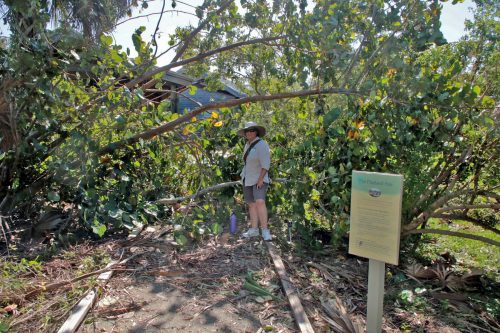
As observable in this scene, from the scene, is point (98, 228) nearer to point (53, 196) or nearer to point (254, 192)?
point (53, 196)

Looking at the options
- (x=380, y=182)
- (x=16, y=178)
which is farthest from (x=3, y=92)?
(x=380, y=182)

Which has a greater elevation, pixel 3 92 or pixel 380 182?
pixel 3 92

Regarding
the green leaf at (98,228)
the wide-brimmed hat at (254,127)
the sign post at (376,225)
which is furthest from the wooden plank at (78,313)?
the wide-brimmed hat at (254,127)

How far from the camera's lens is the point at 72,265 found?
4.06 m

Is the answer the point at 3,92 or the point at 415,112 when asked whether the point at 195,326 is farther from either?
the point at 3,92

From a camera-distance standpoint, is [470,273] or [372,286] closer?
[372,286]

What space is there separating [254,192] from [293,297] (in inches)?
77.8

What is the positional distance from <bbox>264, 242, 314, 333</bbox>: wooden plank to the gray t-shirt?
3.41 feet

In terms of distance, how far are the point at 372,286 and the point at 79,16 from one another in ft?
33.6

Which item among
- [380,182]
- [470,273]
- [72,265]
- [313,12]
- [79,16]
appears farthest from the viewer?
[79,16]

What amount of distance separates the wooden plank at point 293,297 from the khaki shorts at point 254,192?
85 cm

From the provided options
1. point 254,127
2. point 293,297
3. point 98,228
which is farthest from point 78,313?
Result: point 254,127

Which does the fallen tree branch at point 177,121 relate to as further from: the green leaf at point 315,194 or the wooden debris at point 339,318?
the wooden debris at point 339,318

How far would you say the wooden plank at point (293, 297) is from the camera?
3136mm
